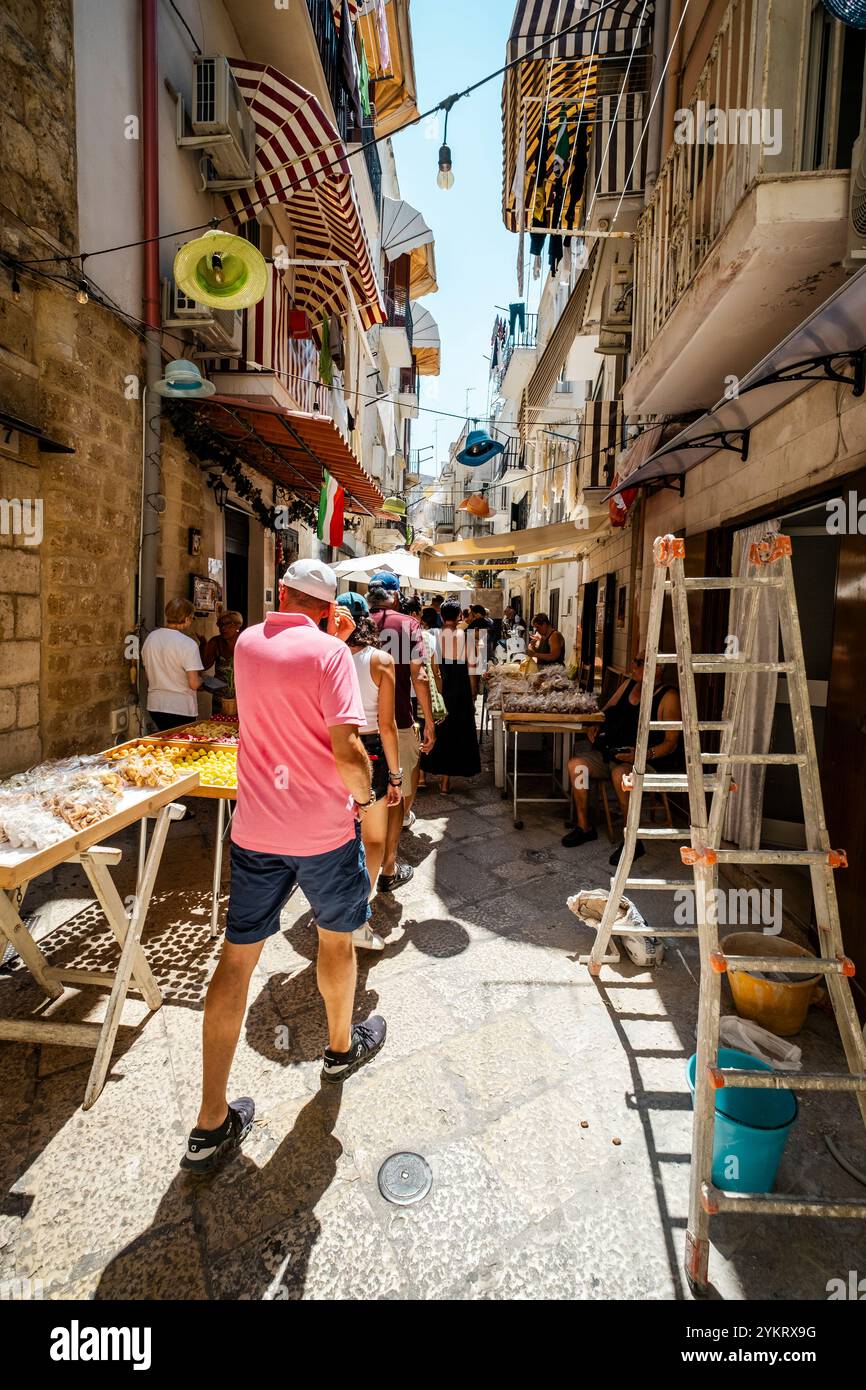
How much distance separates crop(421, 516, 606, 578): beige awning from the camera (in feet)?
34.2

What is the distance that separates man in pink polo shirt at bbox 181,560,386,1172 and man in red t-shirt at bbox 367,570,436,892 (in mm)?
2064

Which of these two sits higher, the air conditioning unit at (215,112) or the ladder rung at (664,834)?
the air conditioning unit at (215,112)

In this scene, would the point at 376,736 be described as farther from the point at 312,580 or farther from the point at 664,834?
the point at 664,834

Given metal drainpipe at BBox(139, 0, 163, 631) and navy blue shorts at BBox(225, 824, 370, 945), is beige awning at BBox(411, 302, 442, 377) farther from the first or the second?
navy blue shorts at BBox(225, 824, 370, 945)

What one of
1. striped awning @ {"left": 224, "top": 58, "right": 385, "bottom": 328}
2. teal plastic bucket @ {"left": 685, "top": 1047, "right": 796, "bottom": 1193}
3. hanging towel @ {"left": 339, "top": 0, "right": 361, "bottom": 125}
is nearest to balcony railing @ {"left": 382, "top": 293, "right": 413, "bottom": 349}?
hanging towel @ {"left": 339, "top": 0, "right": 361, "bottom": 125}

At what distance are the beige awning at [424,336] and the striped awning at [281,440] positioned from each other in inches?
790

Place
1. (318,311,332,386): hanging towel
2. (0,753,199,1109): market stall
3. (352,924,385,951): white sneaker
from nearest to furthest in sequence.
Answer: (0,753,199,1109): market stall → (352,924,385,951): white sneaker → (318,311,332,386): hanging towel

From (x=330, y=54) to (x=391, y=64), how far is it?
5.19m

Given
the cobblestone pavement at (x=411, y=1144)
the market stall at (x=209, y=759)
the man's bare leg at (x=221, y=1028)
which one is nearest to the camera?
the cobblestone pavement at (x=411, y=1144)

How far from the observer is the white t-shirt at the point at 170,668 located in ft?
17.3

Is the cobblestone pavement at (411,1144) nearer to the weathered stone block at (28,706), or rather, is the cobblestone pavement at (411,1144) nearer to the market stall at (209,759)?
the market stall at (209,759)

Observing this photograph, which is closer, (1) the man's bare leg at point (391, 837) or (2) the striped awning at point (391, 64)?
(1) the man's bare leg at point (391, 837)

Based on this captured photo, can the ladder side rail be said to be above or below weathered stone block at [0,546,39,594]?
below

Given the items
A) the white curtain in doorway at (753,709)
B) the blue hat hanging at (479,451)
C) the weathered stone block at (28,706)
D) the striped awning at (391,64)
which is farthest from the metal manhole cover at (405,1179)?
the striped awning at (391,64)
